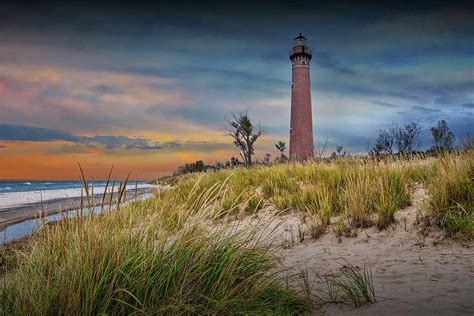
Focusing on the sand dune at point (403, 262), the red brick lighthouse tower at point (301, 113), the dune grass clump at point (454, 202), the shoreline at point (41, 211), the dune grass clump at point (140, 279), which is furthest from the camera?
the red brick lighthouse tower at point (301, 113)

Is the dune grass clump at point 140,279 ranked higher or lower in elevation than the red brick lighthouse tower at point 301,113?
lower

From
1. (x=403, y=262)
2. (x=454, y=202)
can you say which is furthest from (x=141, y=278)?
(x=454, y=202)

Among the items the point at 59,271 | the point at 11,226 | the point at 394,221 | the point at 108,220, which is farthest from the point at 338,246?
the point at 11,226

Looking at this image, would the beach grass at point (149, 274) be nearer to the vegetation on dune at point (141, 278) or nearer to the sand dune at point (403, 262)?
the vegetation on dune at point (141, 278)

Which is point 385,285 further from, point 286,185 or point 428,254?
point 286,185

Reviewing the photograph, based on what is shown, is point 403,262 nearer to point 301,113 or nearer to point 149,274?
point 149,274

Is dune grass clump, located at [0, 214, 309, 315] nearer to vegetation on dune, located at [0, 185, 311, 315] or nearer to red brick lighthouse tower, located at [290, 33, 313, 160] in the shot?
vegetation on dune, located at [0, 185, 311, 315]

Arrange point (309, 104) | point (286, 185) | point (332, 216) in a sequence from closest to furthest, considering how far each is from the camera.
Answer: point (332, 216)
point (286, 185)
point (309, 104)

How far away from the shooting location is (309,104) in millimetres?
35250

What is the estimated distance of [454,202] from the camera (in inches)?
188

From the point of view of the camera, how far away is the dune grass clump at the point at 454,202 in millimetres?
4246

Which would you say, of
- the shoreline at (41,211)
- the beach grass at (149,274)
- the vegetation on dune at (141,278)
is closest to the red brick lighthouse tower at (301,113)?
the shoreline at (41,211)

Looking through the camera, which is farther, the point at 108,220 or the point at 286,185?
the point at 286,185

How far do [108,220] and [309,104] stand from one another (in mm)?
34048
